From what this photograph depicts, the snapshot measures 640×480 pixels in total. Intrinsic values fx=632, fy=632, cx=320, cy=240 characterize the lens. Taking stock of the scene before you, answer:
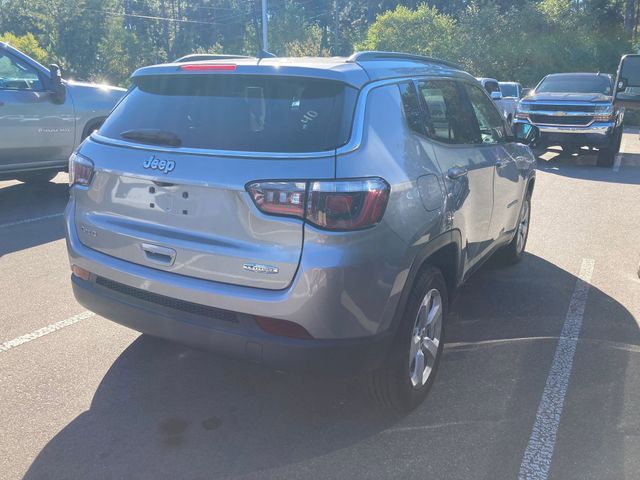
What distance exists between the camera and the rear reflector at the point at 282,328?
274 centimetres

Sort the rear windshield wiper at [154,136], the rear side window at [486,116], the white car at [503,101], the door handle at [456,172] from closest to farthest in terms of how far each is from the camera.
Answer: the rear windshield wiper at [154,136], the door handle at [456,172], the rear side window at [486,116], the white car at [503,101]

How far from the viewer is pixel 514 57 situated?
36312 millimetres

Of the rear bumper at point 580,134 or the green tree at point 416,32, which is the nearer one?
the rear bumper at point 580,134

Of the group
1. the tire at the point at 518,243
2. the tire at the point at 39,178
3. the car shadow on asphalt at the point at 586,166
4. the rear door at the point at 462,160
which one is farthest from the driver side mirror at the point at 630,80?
the tire at the point at 39,178

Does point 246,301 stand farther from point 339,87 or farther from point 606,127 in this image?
point 606,127

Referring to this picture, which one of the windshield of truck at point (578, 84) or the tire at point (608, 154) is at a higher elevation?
the windshield of truck at point (578, 84)

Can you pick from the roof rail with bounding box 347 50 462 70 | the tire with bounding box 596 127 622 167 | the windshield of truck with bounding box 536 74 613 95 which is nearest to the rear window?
the roof rail with bounding box 347 50 462 70

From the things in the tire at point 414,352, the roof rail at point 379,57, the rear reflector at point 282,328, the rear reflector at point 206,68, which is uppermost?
the roof rail at point 379,57

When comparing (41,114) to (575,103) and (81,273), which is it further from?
(575,103)

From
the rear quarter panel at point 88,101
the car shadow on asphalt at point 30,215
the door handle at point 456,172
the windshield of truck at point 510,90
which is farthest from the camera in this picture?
the windshield of truck at point 510,90

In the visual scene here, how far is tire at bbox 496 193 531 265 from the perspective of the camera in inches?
224

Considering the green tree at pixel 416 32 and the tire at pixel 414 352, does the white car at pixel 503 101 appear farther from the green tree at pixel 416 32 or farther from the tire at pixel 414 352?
the green tree at pixel 416 32

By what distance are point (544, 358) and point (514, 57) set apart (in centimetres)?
3558

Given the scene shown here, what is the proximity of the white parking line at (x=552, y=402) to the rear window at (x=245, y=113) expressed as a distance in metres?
1.72
